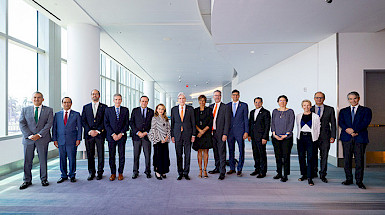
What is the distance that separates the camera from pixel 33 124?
4199 millimetres

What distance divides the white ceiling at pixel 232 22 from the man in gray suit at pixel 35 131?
2.61 metres

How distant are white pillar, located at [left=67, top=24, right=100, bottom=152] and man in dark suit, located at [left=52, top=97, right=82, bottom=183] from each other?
2158mm

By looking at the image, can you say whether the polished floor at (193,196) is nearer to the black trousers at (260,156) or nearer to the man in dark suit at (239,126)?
the black trousers at (260,156)

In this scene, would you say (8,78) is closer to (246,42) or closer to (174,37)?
(174,37)

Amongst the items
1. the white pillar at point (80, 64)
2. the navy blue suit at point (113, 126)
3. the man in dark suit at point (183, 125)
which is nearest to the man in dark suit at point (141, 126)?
the navy blue suit at point (113, 126)

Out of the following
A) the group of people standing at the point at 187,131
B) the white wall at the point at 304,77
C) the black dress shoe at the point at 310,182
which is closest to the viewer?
the group of people standing at the point at 187,131

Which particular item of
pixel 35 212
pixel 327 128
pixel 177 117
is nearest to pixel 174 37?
pixel 177 117

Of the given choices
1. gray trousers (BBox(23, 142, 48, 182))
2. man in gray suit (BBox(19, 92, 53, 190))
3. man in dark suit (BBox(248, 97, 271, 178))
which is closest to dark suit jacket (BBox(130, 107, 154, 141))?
man in gray suit (BBox(19, 92, 53, 190))

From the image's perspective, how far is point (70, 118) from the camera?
4527 millimetres

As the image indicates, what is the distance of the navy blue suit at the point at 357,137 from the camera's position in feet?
13.9

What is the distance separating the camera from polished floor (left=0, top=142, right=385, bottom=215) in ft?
10.8

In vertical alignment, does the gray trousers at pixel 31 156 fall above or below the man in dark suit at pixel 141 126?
below

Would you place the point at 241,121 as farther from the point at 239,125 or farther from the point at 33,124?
the point at 33,124

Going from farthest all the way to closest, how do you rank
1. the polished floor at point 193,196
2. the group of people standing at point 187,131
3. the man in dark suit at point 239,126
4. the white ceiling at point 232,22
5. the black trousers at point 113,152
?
the man in dark suit at point 239,126 → the black trousers at point 113,152 → the white ceiling at point 232,22 → the group of people standing at point 187,131 → the polished floor at point 193,196
